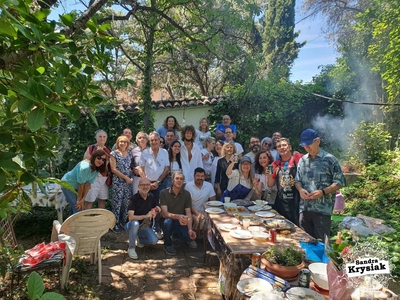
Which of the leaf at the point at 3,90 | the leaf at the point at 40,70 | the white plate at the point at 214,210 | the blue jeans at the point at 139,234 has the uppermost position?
the leaf at the point at 40,70

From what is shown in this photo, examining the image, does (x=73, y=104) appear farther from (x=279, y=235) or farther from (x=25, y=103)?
(x=279, y=235)

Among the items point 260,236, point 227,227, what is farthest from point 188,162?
point 260,236

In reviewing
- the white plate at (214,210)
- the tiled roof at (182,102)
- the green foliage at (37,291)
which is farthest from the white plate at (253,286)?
the tiled roof at (182,102)

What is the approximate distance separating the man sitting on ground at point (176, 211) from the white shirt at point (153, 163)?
2.20 feet

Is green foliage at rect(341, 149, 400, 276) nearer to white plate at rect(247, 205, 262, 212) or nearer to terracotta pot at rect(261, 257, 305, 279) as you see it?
white plate at rect(247, 205, 262, 212)

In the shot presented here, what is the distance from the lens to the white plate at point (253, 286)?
197 centimetres

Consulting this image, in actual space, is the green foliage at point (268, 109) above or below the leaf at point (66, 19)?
above

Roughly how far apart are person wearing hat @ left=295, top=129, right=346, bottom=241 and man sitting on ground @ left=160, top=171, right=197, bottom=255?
1.73 meters

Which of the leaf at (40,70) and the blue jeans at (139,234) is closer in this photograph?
the leaf at (40,70)

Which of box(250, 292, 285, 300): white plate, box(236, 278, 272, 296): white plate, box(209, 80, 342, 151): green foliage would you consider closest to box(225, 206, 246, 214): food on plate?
box(236, 278, 272, 296): white plate

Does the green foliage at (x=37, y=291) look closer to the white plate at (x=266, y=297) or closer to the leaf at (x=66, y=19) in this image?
the leaf at (x=66, y=19)

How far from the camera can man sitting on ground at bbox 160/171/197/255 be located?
444 cm

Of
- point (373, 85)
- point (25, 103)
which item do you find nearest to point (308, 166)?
point (25, 103)

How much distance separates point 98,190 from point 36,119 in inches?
177
